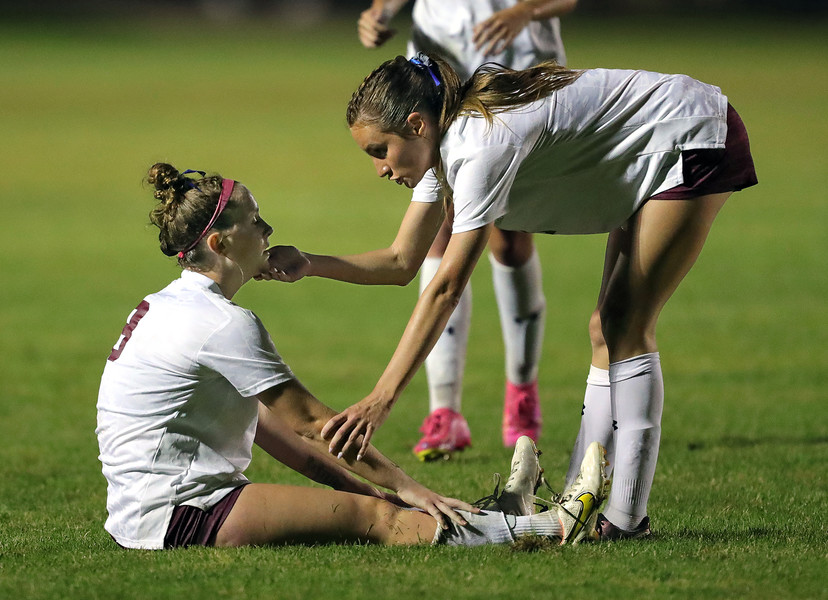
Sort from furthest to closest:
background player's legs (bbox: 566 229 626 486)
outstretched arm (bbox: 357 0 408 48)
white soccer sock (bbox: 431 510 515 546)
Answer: outstretched arm (bbox: 357 0 408 48), background player's legs (bbox: 566 229 626 486), white soccer sock (bbox: 431 510 515 546)

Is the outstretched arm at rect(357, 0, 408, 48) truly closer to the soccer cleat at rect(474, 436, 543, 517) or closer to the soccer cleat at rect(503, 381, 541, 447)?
the soccer cleat at rect(503, 381, 541, 447)

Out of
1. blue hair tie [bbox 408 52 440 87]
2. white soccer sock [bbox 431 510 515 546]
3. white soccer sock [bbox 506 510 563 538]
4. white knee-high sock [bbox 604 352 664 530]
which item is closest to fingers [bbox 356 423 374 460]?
white soccer sock [bbox 431 510 515 546]

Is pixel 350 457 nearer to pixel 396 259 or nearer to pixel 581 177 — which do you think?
pixel 396 259

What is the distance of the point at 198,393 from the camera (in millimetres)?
4070

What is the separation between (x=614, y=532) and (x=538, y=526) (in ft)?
0.93

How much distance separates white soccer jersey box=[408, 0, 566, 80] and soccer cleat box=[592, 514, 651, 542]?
9.47 ft

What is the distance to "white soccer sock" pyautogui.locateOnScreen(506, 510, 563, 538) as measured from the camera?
422 centimetres

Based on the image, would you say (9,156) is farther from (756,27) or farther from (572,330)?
(756,27)

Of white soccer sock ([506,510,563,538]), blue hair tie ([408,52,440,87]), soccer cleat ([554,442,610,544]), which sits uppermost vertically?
blue hair tie ([408,52,440,87])

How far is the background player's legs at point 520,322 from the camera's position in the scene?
6289 mm

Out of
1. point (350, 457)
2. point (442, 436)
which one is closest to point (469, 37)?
point (442, 436)

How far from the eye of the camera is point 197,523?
407 centimetres

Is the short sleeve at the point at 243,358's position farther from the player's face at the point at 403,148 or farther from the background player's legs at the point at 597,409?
the background player's legs at the point at 597,409

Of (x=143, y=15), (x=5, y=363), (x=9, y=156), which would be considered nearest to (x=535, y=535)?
(x=5, y=363)
